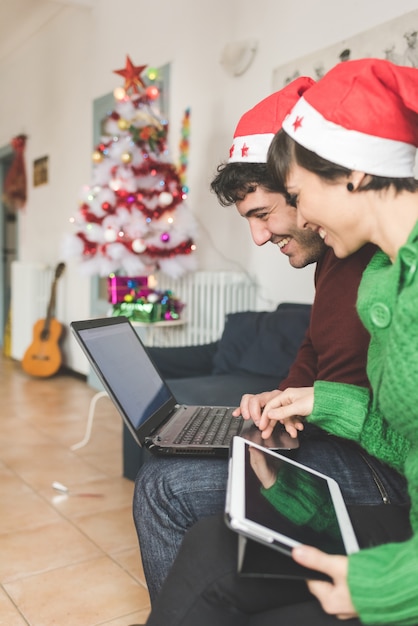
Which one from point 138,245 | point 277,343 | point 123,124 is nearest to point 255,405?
point 277,343

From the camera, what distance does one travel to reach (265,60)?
323 centimetres

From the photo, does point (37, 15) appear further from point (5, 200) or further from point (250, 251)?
point (250, 251)

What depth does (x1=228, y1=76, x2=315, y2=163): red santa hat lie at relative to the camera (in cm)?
140

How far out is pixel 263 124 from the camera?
1451 mm

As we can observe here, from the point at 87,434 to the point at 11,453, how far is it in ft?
1.18

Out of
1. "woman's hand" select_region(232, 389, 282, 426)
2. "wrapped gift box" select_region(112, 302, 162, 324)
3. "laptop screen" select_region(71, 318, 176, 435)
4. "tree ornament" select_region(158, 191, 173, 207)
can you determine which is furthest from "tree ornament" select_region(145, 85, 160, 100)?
"woman's hand" select_region(232, 389, 282, 426)

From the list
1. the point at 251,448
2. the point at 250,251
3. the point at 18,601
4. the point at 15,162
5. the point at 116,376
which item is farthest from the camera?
the point at 15,162

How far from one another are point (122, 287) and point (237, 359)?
3.25 ft

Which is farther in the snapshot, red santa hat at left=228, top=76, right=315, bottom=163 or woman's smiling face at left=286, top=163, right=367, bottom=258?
red santa hat at left=228, top=76, right=315, bottom=163

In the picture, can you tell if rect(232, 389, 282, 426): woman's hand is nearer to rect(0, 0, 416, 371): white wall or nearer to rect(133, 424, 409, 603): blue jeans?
rect(133, 424, 409, 603): blue jeans

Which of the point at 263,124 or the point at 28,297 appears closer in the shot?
the point at 263,124

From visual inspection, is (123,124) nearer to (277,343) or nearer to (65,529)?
(277,343)

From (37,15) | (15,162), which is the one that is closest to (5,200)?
(15,162)

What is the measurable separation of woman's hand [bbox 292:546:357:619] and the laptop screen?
0.51 metres
